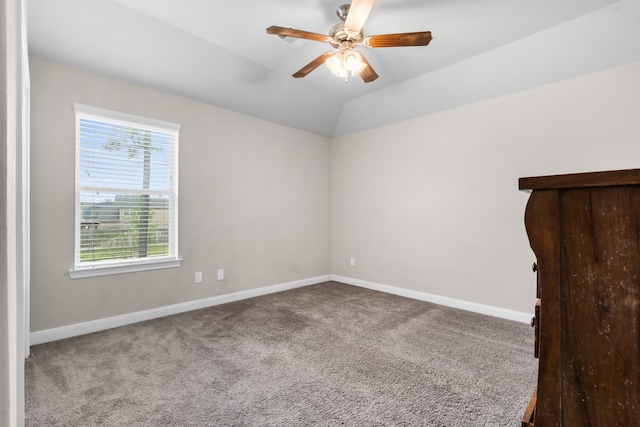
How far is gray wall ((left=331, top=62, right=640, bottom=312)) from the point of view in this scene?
8.96ft

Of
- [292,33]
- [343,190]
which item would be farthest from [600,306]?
[343,190]

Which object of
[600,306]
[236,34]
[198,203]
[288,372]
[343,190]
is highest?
[236,34]

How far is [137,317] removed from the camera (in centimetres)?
302

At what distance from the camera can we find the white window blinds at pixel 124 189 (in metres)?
2.78

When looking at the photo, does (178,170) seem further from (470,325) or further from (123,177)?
(470,325)

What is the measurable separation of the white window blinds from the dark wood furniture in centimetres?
328

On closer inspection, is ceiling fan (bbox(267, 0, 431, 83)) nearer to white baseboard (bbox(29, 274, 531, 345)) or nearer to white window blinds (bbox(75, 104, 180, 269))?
white window blinds (bbox(75, 104, 180, 269))

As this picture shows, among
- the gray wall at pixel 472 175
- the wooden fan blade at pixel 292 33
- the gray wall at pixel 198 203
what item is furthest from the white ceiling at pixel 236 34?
the gray wall at pixel 472 175

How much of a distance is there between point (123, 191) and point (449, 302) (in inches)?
146

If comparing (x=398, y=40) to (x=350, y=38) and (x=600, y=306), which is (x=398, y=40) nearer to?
(x=350, y=38)

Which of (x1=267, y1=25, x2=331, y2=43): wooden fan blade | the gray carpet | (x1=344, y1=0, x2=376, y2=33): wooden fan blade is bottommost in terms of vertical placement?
the gray carpet

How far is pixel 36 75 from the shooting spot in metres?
2.52

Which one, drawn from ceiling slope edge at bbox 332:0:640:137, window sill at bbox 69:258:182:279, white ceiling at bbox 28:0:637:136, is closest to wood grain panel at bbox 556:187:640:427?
white ceiling at bbox 28:0:637:136

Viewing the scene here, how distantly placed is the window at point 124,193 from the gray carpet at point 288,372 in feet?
2.21
